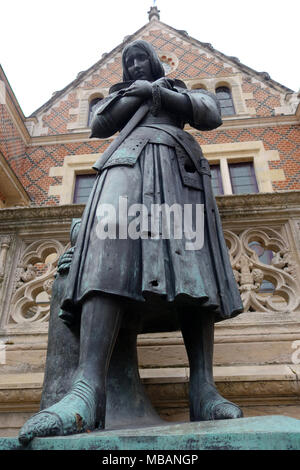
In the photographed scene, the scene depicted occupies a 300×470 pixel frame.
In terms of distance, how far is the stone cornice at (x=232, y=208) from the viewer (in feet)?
9.25

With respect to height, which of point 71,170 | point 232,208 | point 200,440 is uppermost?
point 71,170

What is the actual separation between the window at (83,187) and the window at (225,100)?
3.90 m

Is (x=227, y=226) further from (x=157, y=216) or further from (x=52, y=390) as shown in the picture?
(x=52, y=390)

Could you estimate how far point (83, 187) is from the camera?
916 centimetres

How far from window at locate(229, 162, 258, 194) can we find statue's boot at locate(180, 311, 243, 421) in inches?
288

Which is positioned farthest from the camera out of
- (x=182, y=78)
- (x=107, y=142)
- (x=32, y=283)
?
(x=182, y=78)

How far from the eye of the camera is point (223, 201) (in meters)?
2.84

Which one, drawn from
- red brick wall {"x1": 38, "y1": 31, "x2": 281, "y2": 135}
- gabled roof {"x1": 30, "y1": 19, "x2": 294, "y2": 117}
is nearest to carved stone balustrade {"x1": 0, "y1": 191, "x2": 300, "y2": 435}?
red brick wall {"x1": 38, "y1": 31, "x2": 281, "y2": 135}

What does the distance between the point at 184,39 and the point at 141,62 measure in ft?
34.6

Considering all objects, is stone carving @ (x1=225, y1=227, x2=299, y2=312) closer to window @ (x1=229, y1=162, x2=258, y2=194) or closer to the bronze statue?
the bronze statue

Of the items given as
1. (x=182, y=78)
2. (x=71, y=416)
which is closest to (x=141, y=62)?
(x=71, y=416)

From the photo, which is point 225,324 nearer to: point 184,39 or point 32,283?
point 32,283

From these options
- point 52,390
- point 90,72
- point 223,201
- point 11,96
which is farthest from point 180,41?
point 52,390

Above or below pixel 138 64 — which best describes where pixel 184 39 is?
above
